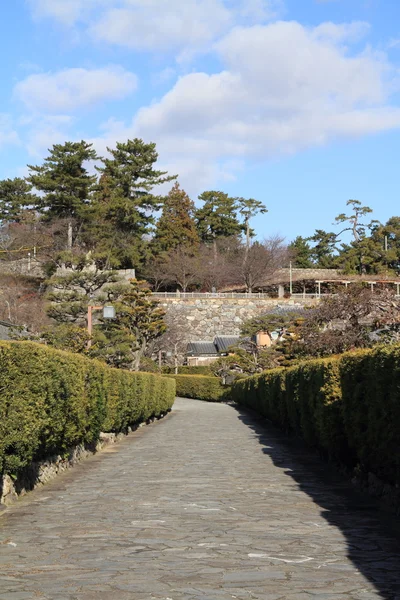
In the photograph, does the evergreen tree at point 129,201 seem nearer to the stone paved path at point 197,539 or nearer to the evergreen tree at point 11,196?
the evergreen tree at point 11,196

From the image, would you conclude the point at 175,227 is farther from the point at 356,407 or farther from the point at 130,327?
the point at 356,407

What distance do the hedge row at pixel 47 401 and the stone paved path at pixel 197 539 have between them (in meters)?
0.60

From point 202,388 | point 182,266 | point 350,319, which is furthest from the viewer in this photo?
point 182,266

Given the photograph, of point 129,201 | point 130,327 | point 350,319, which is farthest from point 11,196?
point 350,319

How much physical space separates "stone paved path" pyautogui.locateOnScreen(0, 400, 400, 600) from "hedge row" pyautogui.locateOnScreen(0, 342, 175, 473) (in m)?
0.60

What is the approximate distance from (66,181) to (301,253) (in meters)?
37.8

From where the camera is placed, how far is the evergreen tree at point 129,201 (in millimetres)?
58812

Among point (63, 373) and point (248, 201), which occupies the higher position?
point (248, 201)

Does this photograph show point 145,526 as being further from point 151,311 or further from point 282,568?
point 151,311

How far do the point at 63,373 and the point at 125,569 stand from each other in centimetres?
482

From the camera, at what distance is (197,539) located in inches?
209

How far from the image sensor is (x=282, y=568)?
443cm

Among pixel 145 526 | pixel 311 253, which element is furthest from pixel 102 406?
pixel 311 253

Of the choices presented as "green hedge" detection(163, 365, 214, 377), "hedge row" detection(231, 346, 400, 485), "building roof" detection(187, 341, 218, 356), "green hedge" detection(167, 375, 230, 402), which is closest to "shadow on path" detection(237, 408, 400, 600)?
"hedge row" detection(231, 346, 400, 485)
